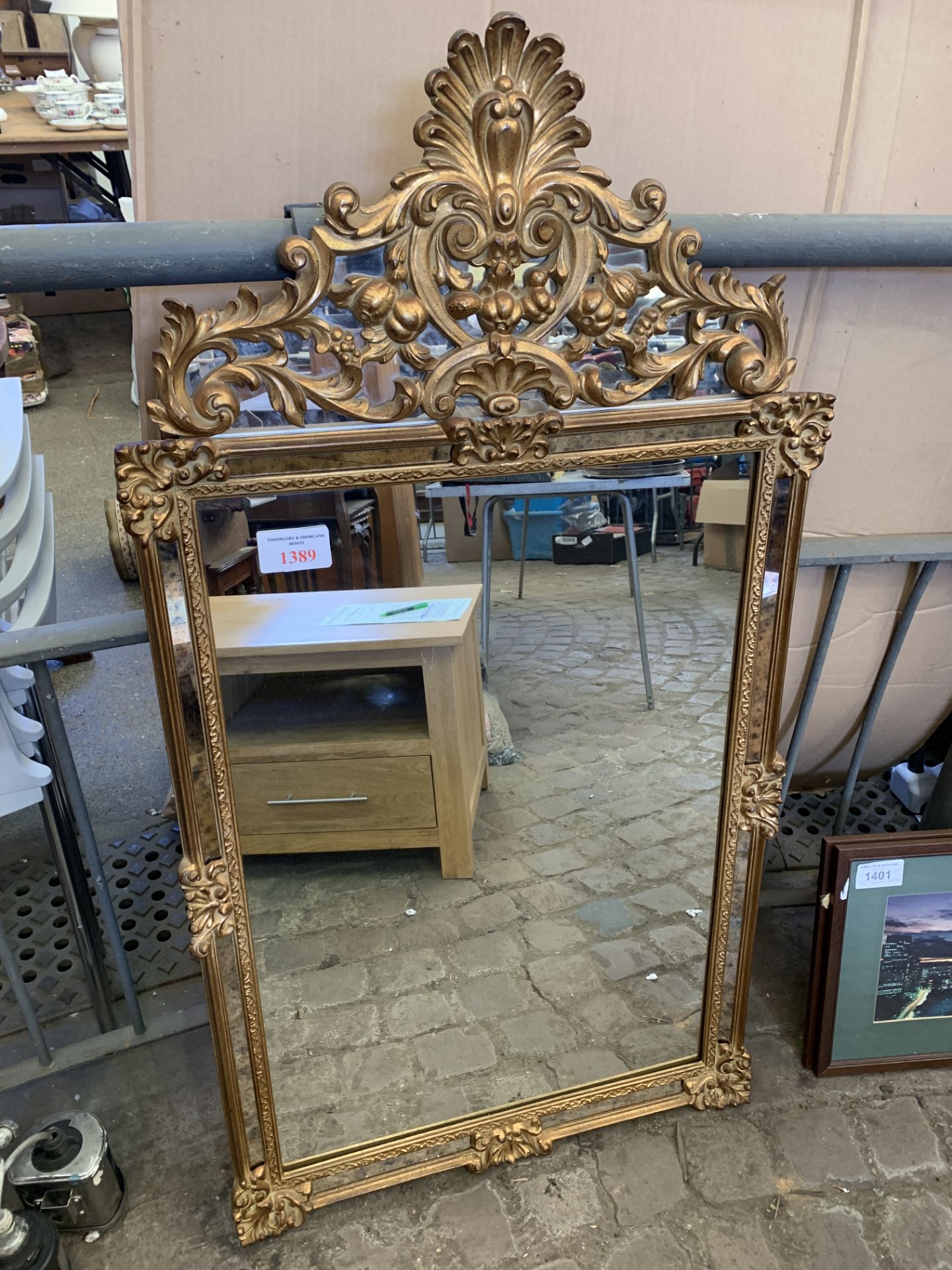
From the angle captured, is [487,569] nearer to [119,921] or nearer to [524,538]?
[524,538]

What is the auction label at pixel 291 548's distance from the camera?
1014mm

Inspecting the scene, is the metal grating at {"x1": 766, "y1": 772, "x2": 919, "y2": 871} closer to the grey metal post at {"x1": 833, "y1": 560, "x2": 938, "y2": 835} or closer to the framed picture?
the grey metal post at {"x1": 833, "y1": 560, "x2": 938, "y2": 835}

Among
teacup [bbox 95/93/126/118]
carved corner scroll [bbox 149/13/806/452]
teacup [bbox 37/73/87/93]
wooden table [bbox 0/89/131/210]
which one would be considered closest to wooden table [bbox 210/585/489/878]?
carved corner scroll [bbox 149/13/806/452]

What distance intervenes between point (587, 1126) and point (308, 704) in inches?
31.0

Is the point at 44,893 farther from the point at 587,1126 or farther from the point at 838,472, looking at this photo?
the point at 838,472

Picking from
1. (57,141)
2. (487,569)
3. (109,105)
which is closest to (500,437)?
(487,569)

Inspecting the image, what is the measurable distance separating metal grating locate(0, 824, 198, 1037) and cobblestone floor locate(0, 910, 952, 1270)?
22cm

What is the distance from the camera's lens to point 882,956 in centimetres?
141

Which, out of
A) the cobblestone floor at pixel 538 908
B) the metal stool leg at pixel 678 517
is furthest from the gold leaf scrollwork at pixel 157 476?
the metal stool leg at pixel 678 517

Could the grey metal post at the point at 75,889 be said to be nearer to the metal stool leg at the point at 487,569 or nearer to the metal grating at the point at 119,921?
the metal grating at the point at 119,921

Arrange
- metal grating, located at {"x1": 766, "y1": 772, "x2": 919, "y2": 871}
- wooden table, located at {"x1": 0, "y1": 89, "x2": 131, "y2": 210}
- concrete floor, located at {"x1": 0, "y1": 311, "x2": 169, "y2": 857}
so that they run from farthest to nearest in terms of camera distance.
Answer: wooden table, located at {"x1": 0, "y1": 89, "x2": 131, "y2": 210}
concrete floor, located at {"x1": 0, "y1": 311, "x2": 169, "y2": 857}
metal grating, located at {"x1": 766, "y1": 772, "x2": 919, "y2": 871}

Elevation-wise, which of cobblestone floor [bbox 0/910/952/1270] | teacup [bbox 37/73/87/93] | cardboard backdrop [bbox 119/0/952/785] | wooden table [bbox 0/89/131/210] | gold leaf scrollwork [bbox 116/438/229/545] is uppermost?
teacup [bbox 37/73/87/93]

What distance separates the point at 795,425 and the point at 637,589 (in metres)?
0.29

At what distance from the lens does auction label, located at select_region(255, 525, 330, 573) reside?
3.33ft
